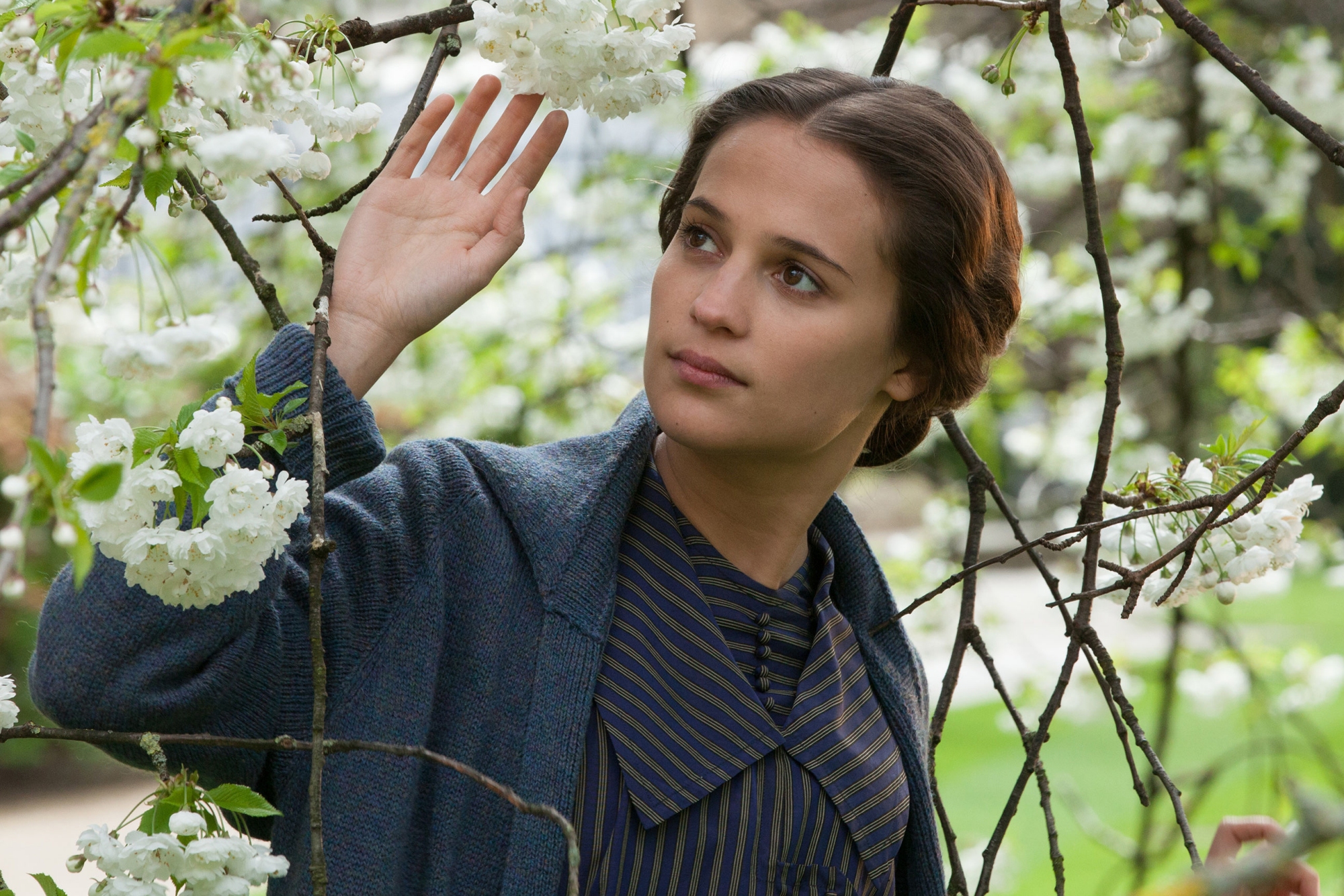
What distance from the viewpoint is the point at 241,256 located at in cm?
116

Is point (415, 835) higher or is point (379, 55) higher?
point (379, 55)

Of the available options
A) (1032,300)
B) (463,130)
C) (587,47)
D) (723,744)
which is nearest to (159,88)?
(587,47)

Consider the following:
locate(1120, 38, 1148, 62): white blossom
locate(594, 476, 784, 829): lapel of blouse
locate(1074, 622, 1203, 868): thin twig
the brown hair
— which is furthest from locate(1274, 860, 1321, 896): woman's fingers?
locate(1120, 38, 1148, 62): white blossom

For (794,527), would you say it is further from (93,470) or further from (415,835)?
(93,470)

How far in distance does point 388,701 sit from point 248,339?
3.06 m

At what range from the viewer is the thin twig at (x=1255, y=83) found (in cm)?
117

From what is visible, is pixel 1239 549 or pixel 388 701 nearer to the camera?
pixel 388 701

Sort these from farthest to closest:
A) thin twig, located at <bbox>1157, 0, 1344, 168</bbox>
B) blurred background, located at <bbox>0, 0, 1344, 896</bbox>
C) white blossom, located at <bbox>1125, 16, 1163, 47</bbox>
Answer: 1. blurred background, located at <bbox>0, 0, 1344, 896</bbox>
2. white blossom, located at <bbox>1125, 16, 1163, 47</bbox>
3. thin twig, located at <bbox>1157, 0, 1344, 168</bbox>

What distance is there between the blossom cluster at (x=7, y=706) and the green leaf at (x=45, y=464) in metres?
0.47

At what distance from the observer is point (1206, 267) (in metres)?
4.23

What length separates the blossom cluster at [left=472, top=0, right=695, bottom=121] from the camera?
3.89 ft

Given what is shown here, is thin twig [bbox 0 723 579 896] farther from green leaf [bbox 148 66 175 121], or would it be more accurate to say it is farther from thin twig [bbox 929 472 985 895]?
thin twig [bbox 929 472 985 895]

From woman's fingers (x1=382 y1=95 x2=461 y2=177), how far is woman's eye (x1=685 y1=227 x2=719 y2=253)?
0.30 metres

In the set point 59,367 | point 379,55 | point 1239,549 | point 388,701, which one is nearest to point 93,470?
point 388,701
